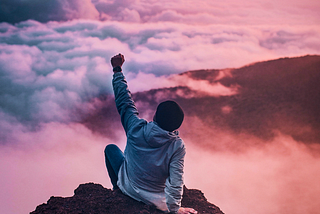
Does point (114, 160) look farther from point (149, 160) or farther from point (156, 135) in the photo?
point (156, 135)

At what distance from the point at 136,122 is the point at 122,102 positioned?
0.78 ft

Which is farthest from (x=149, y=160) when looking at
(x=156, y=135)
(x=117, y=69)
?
(x=117, y=69)

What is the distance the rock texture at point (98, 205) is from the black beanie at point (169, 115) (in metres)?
0.73

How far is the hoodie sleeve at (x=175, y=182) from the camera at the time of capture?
195 centimetres

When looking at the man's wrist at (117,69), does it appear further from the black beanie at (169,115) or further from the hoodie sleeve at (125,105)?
the black beanie at (169,115)

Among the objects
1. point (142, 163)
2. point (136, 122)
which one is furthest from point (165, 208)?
point (136, 122)

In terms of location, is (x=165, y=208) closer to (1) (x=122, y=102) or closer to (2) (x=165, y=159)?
(2) (x=165, y=159)

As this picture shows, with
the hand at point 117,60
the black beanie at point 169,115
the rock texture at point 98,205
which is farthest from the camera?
the hand at point 117,60

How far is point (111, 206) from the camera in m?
2.23

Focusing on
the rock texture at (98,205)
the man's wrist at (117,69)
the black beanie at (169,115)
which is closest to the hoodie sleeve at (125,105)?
the man's wrist at (117,69)

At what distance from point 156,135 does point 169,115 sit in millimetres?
182

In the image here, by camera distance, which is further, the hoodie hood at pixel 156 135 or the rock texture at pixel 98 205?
the rock texture at pixel 98 205

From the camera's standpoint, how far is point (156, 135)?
1.97 m

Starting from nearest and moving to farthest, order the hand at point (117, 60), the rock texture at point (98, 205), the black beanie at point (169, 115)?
the black beanie at point (169, 115) → the rock texture at point (98, 205) → the hand at point (117, 60)
